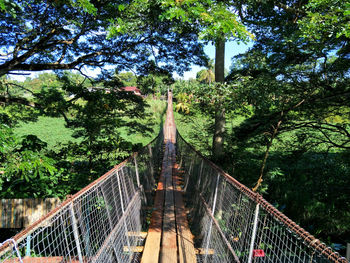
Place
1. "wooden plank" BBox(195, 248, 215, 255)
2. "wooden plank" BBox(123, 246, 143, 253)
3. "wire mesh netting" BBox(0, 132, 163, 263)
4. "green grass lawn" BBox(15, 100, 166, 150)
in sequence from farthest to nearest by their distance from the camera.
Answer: "green grass lawn" BBox(15, 100, 166, 150) → "wooden plank" BBox(123, 246, 143, 253) → "wooden plank" BBox(195, 248, 215, 255) → "wire mesh netting" BBox(0, 132, 163, 263)

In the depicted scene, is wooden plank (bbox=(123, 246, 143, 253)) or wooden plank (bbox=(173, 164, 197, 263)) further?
A: wooden plank (bbox=(173, 164, 197, 263))

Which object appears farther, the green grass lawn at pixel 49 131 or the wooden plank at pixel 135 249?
the green grass lawn at pixel 49 131

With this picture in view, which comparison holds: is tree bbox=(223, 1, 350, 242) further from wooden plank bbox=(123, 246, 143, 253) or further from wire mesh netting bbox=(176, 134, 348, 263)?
wooden plank bbox=(123, 246, 143, 253)

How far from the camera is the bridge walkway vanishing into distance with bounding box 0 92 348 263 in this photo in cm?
143

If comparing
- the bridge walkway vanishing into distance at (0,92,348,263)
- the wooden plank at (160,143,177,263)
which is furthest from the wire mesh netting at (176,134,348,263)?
the wooden plank at (160,143,177,263)

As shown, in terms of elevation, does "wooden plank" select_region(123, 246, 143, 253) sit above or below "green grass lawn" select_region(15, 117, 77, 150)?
below

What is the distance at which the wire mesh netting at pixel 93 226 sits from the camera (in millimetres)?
1321

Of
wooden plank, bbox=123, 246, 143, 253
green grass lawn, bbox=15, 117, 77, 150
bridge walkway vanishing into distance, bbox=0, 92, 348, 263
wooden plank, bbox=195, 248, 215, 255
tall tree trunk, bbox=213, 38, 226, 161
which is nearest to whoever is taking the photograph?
bridge walkway vanishing into distance, bbox=0, 92, 348, 263

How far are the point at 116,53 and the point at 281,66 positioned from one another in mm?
4055

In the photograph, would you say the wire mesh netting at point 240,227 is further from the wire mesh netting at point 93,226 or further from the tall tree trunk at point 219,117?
the tall tree trunk at point 219,117

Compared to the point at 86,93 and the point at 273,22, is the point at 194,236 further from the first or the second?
the point at 273,22

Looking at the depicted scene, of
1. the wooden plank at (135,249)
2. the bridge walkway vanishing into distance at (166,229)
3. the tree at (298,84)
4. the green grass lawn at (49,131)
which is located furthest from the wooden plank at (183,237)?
the green grass lawn at (49,131)

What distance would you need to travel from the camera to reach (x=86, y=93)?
17.6 feet

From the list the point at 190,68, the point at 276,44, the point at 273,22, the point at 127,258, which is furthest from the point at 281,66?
the point at 127,258
